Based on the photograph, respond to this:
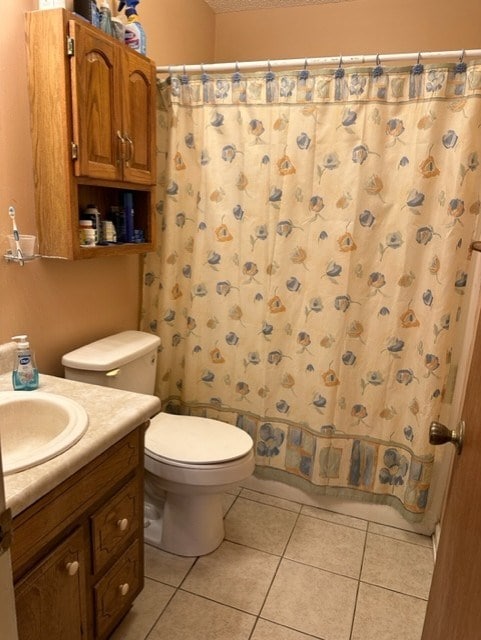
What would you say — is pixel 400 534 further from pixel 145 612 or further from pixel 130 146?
pixel 130 146

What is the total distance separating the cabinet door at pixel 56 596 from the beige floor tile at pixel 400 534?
4.41 ft

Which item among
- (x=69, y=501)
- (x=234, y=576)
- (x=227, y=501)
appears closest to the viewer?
(x=69, y=501)

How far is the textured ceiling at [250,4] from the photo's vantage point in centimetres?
234

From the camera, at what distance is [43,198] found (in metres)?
1.50

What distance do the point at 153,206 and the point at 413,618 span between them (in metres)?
1.85

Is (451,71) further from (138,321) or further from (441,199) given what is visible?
(138,321)

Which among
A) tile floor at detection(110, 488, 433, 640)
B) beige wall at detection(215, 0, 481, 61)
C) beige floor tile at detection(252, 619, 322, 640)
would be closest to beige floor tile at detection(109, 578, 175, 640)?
tile floor at detection(110, 488, 433, 640)

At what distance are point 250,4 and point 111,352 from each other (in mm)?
1973

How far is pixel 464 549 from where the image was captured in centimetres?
80

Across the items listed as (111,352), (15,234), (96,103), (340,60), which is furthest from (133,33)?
(111,352)

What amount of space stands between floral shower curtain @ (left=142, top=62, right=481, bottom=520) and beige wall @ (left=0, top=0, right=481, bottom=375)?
1.03ft

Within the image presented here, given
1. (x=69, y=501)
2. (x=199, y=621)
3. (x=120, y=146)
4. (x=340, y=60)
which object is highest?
(x=340, y=60)

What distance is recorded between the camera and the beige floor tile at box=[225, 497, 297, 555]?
6.37ft

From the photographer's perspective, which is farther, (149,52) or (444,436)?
(149,52)
